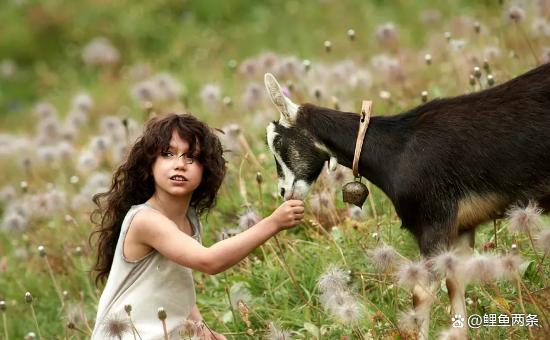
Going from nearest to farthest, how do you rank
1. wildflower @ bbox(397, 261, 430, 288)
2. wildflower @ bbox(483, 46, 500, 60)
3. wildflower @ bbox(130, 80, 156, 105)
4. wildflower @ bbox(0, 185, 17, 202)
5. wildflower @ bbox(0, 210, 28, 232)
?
1. wildflower @ bbox(397, 261, 430, 288)
2. wildflower @ bbox(483, 46, 500, 60)
3. wildflower @ bbox(0, 210, 28, 232)
4. wildflower @ bbox(0, 185, 17, 202)
5. wildflower @ bbox(130, 80, 156, 105)

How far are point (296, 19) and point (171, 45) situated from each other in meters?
2.12

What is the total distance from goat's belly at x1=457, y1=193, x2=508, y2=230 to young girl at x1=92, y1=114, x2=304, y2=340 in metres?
1.08

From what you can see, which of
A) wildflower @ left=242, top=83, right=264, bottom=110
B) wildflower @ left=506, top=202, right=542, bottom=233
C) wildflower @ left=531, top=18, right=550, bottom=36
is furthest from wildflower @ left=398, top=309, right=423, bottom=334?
wildflower @ left=242, top=83, right=264, bottom=110

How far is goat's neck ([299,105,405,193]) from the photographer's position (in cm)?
489

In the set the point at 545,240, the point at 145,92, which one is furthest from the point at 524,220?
the point at 145,92

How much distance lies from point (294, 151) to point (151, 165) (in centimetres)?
78

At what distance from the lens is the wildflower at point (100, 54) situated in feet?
50.9

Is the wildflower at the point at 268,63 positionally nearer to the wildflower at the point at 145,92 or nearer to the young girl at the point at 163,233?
the wildflower at the point at 145,92

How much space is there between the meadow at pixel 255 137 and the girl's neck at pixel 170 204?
725 millimetres

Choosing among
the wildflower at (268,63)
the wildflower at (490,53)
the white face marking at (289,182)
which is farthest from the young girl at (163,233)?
the wildflower at (268,63)

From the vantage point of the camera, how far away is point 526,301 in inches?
195

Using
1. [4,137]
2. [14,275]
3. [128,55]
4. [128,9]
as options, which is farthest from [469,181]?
[128,9]

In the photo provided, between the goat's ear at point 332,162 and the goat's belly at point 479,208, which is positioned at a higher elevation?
the goat's ear at point 332,162

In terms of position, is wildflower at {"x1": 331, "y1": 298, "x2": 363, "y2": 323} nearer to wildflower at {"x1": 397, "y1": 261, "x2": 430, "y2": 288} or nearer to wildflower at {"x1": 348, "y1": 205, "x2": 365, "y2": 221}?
wildflower at {"x1": 397, "y1": 261, "x2": 430, "y2": 288}
